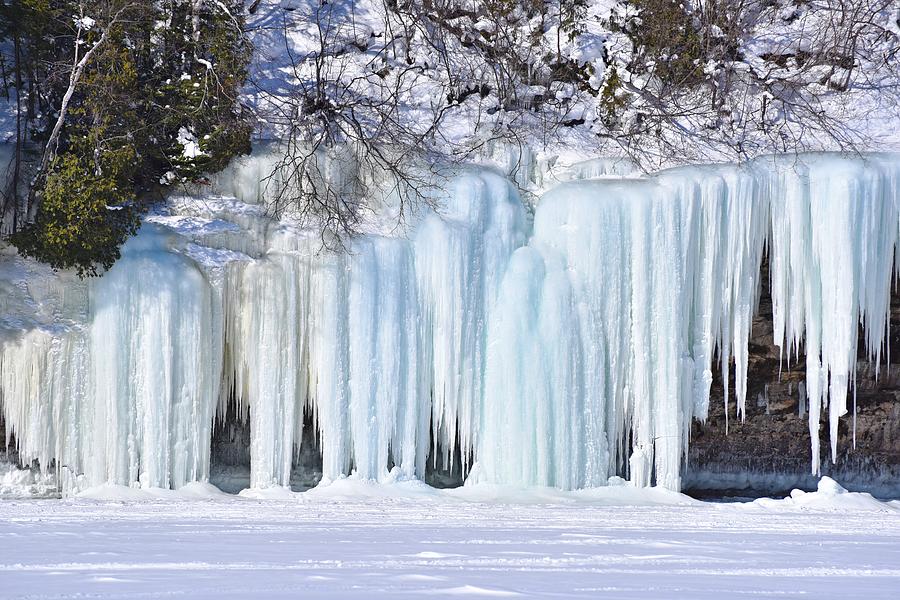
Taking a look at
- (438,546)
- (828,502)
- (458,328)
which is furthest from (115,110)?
(828,502)

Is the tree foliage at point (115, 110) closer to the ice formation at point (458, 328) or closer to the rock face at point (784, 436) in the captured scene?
the ice formation at point (458, 328)

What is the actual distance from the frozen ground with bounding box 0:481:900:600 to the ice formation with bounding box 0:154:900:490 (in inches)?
20.0

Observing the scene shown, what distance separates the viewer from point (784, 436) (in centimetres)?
1245

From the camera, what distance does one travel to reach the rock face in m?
11.9

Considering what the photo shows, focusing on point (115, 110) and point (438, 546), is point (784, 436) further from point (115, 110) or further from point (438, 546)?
point (115, 110)

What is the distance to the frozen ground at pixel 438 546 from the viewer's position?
4984mm

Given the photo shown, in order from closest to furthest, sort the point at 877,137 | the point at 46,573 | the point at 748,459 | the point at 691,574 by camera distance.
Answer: the point at 46,573 → the point at 691,574 → the point at 877,137 → the point at 748,459

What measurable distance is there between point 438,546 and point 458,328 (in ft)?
14.6

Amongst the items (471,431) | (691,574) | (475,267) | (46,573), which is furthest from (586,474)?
(46,573)

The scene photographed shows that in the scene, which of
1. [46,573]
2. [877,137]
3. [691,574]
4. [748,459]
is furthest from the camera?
[748,459]

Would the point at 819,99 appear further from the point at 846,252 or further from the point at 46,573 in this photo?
the point at 46,573

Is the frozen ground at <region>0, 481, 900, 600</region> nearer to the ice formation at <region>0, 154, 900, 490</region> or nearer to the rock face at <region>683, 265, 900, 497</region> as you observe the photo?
the ice formation at <region>0, 154, 900, 490</region>

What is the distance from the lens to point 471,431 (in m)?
10.9

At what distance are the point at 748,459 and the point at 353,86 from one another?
17.8 feet
